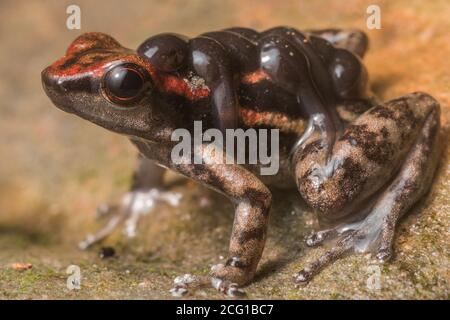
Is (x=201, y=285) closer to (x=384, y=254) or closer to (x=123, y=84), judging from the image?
(x=384, y=254)

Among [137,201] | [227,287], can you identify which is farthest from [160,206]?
[227,287]

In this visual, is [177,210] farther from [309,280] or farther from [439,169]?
[439,169]

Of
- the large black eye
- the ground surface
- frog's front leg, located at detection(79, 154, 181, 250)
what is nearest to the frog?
the large black eye

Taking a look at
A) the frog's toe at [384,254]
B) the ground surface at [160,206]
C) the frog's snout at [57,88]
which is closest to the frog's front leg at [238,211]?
the ground surface at [160,206]

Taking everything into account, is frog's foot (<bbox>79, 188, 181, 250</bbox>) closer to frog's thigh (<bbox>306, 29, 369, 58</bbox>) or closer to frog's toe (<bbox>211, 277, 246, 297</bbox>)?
frog's toe (<bbox>211, 277, 246, 297</bbox>)

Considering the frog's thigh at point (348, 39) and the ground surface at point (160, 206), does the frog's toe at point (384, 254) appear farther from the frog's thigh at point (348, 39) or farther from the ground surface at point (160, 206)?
the frog's thigh at point (348, 39)
